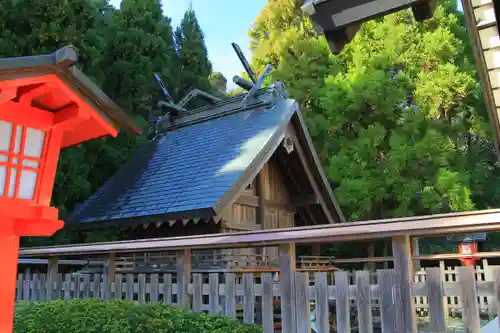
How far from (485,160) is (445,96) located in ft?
13.4

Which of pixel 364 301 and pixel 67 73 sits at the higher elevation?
pixel 67 73

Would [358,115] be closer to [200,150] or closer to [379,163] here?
[379,163]

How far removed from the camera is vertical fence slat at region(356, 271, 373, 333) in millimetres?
5043

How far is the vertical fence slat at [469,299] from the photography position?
4.49m

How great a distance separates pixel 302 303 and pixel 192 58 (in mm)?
16247

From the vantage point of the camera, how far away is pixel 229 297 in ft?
19.9

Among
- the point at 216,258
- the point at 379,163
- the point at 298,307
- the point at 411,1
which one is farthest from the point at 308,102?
the point at 411,1

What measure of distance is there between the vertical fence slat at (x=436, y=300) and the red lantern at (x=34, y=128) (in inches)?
138

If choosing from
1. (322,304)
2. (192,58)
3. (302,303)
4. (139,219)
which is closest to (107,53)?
(192,58)

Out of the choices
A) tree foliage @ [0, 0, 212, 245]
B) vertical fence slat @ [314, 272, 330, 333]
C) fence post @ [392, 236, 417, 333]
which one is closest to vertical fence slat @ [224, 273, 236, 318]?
vertical fence slat @ [314, 272, 330, 333]

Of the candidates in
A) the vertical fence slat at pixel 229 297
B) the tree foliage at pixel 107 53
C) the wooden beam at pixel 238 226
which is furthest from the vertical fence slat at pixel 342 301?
the tree foliage at pixel 107 53

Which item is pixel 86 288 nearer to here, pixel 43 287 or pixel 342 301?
pixel 43 287

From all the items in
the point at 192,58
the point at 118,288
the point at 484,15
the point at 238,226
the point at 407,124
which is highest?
the point at 192,58

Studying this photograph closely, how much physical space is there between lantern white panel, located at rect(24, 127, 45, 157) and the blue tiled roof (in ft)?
13.5
